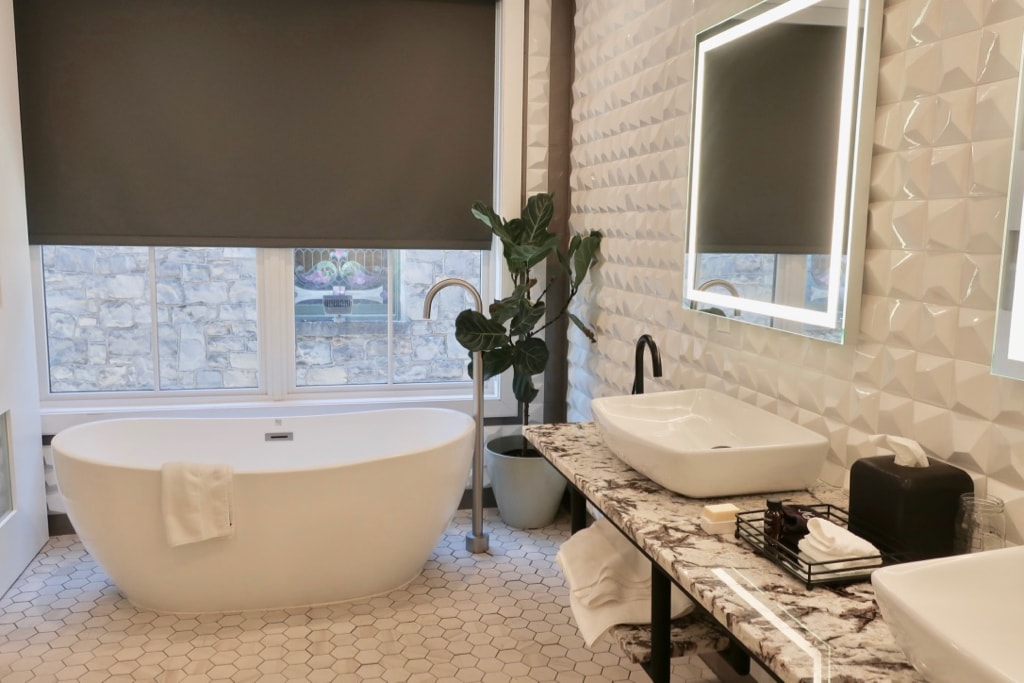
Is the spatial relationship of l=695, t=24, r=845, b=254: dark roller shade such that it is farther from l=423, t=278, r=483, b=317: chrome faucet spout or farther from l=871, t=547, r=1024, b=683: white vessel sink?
l=423, t=278, r=483, b=317: chrome faucet spout

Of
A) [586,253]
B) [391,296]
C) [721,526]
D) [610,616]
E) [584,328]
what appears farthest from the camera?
[391,296]

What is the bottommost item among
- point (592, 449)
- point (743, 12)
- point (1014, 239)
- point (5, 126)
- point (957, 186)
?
point (592, 449)

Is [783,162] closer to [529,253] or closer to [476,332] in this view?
[529,253]

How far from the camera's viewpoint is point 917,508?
1.54m

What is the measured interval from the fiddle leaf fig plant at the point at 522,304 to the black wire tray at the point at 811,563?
2.02 metres

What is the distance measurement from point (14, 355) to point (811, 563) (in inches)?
128

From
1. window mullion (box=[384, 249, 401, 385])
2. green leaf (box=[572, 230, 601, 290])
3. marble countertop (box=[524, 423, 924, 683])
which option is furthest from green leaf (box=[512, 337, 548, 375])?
marble countertop (box=[524, 423, 924, 683])

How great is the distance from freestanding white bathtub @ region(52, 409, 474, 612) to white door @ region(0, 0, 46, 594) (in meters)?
0.36

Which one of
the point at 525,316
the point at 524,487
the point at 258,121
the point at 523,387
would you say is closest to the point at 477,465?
the point at 524,487

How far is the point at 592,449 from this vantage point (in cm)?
234

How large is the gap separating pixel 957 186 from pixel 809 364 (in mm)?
625

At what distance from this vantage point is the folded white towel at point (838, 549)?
149cm

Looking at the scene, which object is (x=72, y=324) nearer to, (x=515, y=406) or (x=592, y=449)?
(x=515, y=406)

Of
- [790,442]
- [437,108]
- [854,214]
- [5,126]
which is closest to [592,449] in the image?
[790,442]
